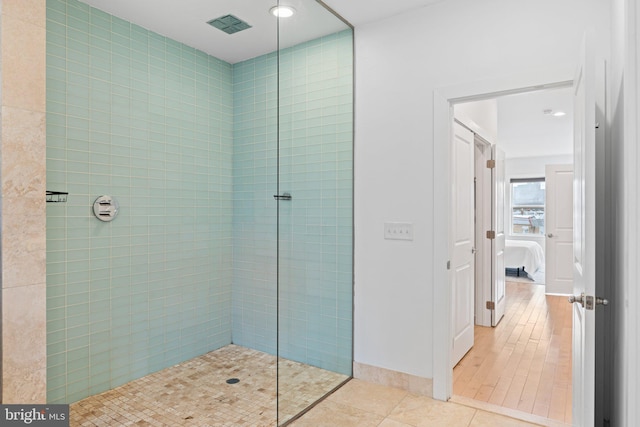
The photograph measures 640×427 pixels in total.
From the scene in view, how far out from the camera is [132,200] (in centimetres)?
290

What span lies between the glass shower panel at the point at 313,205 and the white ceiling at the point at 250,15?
1 cm

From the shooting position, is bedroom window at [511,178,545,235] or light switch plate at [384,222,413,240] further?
bedroom window at [511,178,545,235]

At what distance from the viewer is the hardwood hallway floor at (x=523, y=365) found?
2631 millimetres

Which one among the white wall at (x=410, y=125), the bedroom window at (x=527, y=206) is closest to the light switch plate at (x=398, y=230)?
the white wall at (x=410, y=125)

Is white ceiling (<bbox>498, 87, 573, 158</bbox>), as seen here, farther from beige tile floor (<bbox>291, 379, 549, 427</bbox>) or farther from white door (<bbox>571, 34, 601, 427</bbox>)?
beige tile floor (<bbox>291, 379, 549, 427</bbox>)

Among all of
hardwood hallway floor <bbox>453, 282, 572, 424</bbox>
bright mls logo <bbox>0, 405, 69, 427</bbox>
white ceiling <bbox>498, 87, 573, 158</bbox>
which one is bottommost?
hardwood hallway floor <bbox>453, 282, 572, 424</bbox>

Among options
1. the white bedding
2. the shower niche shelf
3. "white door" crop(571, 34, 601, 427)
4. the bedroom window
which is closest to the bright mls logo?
the shower niche shelf

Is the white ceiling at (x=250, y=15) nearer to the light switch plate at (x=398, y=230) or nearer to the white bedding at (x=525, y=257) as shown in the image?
the light switch plate at (x=398, y=230)

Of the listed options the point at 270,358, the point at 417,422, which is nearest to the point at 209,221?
the point at 270,358

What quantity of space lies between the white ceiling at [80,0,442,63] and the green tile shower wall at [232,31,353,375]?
0.10 metres

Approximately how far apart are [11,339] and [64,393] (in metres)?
1.02

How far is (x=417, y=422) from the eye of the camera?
2.30 meters

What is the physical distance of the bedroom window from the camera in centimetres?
896

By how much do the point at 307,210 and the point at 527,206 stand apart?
816 cm
